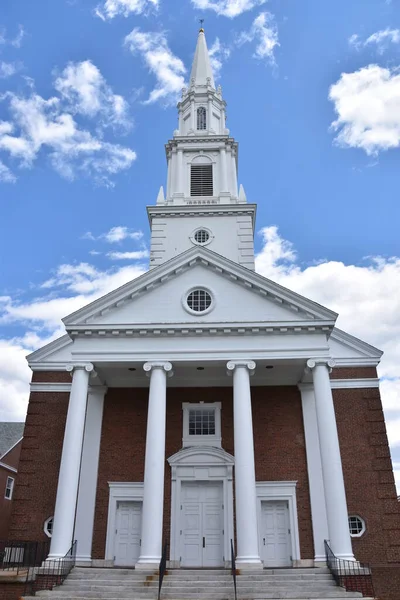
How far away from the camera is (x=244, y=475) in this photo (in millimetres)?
16812

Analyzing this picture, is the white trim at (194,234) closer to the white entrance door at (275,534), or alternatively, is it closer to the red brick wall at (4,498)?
the white entrance door at (275,534)

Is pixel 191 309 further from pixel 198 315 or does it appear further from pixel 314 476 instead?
pixel 314 476

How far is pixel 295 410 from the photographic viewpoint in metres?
21.2

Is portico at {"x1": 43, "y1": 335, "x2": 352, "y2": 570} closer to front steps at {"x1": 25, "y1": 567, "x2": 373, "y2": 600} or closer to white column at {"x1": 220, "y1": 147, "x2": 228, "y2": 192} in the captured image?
front steps at {"x1": 25, "y1": 567, "x2": 373, "y2": 600}

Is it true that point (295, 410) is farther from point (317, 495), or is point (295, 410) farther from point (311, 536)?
point (311, 536)

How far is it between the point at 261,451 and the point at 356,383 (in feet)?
16.5

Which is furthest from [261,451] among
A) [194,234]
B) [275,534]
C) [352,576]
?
[194,234]

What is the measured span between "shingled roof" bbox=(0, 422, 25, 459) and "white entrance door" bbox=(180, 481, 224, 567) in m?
18.1

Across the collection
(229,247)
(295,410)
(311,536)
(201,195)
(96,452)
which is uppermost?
(201,195)

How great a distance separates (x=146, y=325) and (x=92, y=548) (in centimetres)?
853

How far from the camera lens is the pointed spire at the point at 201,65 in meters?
35.2

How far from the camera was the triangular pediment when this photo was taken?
19109 mm

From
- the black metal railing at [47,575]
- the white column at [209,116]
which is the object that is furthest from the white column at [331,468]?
the white column at [209,116]

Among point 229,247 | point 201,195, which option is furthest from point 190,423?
point 201,195
